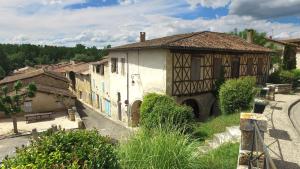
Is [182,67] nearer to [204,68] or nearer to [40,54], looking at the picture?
[204,68]

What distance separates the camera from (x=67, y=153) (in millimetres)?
3254

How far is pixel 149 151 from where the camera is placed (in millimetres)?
4277

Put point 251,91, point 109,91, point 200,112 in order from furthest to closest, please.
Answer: point 109,91 < point 200,112 < point 251,91

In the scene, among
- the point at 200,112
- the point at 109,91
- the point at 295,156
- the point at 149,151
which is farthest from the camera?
the point at 109,91

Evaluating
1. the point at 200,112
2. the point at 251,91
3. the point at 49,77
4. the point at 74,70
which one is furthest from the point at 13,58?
the point at 251,91

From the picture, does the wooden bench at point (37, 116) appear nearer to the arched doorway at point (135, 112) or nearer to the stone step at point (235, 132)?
the arched doorway at point (135, 112)

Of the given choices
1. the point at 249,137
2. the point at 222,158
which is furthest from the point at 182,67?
the point at 249,137

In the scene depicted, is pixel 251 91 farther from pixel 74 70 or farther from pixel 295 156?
pixel 74 70

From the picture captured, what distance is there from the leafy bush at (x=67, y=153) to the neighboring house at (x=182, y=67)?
32.9ft

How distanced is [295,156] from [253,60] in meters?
14.6

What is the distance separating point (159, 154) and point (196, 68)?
11.5m

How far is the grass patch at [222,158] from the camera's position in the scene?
15.4ft

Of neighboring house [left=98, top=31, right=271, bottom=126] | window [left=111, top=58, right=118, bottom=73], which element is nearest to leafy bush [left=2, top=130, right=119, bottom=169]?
neighboring house [left=98, top=31, right=271, bottom=126]

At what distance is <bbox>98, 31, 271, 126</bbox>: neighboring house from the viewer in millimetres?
14031
